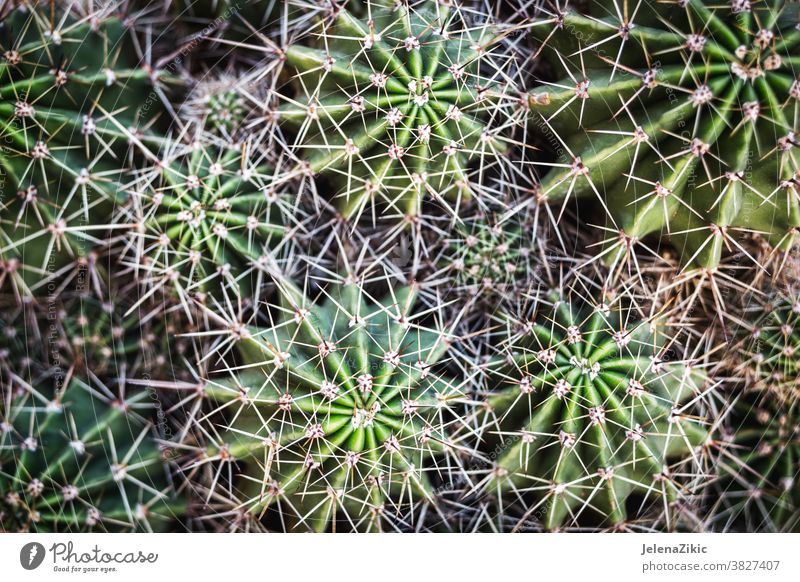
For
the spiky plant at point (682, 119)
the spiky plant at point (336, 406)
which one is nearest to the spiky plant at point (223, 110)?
the spiky plant at point (336, 406)

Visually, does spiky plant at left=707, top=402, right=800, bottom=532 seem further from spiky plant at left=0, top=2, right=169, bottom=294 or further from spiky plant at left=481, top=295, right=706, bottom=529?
spiky plant at left=0, top=2, right=169, bottom=294

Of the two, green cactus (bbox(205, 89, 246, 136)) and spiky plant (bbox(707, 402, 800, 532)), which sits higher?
green cactus (bbox(205, 89, 246, 136))

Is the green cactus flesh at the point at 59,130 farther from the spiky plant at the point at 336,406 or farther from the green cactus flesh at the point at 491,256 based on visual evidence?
the green cactus flesh at the point at 491,256
